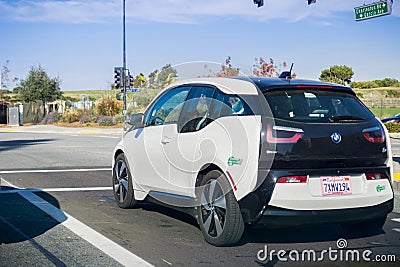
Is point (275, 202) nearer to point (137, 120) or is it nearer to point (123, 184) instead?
point (137, 120)

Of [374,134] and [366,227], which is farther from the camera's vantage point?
[366,227]

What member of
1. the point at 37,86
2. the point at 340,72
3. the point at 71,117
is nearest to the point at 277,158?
the point at 71,117

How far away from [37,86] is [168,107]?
168ft

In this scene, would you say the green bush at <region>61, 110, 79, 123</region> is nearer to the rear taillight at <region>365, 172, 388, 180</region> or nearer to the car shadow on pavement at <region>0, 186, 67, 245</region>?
the car shadow on pavement at <region>0, 186, 67, 245</region>

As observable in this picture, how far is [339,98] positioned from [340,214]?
1284 mm

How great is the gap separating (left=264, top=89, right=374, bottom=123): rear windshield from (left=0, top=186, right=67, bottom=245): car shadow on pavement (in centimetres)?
304

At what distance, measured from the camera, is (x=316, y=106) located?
604 centimetres

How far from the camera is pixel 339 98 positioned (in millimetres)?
6273

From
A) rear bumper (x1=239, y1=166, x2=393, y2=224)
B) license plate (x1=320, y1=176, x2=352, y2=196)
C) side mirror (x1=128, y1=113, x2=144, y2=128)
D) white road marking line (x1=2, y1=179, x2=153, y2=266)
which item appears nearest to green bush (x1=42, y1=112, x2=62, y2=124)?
white road marking line (x1=2, y1=179, x2=153, y2=266)

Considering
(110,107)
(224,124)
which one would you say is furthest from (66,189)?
(110,107)

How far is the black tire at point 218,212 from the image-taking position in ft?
19.0

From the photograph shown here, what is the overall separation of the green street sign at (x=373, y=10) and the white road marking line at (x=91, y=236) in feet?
→ 44.5

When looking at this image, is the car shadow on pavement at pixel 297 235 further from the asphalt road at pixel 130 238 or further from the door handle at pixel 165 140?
the door handle at pixel 165 140

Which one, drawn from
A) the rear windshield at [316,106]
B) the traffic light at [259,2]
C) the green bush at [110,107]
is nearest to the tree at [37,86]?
the green bush at [110,107]
